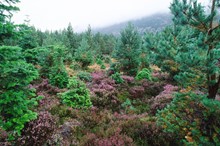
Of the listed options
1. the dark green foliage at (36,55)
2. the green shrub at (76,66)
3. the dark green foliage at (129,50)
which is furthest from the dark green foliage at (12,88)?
the green shrub at (76,66)

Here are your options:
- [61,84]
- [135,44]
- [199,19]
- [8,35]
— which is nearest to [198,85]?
[199,19]

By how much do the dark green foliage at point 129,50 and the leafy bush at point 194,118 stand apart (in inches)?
576

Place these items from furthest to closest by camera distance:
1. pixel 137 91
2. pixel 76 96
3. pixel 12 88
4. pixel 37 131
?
pixel 137 91
pixel 76 96
pixel 37 131
pixel 12 88

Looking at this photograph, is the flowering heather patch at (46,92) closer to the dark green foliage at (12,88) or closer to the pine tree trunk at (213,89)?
the dark green foliage at (12,88)

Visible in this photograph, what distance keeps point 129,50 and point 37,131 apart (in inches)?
608

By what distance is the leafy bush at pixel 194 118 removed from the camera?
5246 millimetres

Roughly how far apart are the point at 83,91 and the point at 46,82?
4131mm

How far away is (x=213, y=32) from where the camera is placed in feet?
18.9

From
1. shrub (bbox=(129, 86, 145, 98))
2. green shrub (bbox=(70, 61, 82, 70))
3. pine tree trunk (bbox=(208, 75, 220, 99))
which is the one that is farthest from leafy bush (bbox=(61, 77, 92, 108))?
green shrub (bbox=(70, 61, 82, 70))

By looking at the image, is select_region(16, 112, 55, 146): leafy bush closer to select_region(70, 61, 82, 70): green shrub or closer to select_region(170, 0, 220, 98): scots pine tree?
select_region(170, 0, 220, 98): scots pine tree

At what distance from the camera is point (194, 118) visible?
19.6ft

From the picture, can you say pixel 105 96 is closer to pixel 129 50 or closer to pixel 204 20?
pixel 204 20

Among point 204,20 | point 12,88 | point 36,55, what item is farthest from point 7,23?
point 36,55

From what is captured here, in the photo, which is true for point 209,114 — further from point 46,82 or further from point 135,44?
point 135,44
